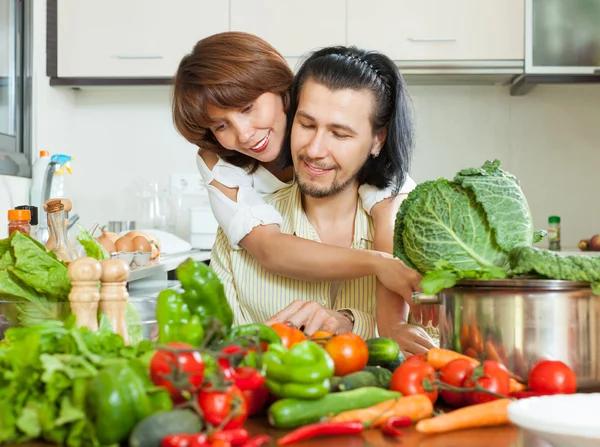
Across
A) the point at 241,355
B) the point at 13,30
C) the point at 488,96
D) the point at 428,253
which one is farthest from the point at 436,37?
the point at 241,355

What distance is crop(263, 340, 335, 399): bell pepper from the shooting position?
28.1 inches

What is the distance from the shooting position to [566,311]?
0.86 meters

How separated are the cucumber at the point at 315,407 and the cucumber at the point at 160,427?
0.32ft

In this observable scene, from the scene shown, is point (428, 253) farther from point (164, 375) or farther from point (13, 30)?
point (13, 30)

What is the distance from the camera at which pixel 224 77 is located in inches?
66.2

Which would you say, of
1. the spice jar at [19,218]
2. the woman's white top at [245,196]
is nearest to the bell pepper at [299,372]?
the woman's white top at [245,196]

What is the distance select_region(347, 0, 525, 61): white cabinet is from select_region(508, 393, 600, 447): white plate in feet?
8.25

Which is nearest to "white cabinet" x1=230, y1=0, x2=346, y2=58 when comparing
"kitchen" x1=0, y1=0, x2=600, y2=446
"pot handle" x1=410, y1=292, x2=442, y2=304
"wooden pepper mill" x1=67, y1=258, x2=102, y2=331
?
"kitchen" x1=0, y1=0, x2=600, y2=446

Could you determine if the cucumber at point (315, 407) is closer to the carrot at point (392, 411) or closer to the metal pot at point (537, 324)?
the carrot at point (392, 411)

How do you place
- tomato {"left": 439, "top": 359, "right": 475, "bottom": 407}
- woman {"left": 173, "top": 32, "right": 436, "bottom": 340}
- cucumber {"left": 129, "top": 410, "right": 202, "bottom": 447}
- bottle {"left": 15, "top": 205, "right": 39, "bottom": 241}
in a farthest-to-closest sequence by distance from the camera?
bottle {"left": 15, "top": 205, "right": 39, "bottom": 241} → woman {"left": 173, "top": 32, "right": 436, "bottom": 340} → tomato {"left": 439, "top": 359, "right": 475, "bottom": 407} → cucumber {"left": 129, "top": 410, "right": 202, "bottom": 447}

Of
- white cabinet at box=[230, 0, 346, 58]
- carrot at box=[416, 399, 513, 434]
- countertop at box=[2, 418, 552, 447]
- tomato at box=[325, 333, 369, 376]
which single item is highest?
white cabinet at box=[230, 0, 346, 58]

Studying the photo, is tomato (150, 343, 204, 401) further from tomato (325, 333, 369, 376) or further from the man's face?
the man's face

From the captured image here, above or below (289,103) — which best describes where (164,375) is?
below

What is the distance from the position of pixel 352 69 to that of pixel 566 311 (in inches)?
35.2
